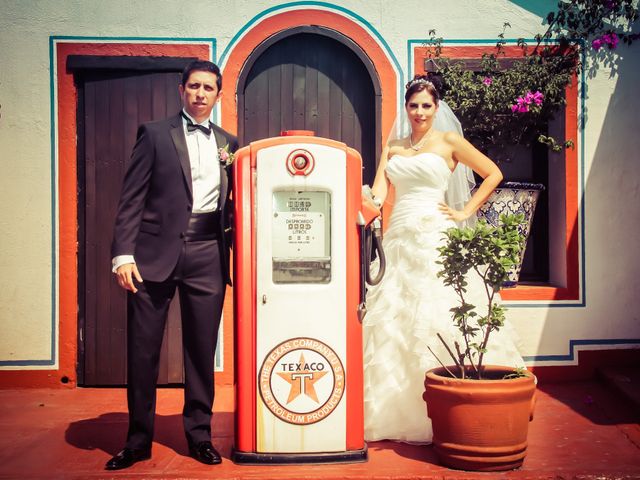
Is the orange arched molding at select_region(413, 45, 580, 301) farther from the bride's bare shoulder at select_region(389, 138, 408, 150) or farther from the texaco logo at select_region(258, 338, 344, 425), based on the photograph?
the texaco logo at select_region(258, 338, 344, 425)

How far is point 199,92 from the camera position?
3996mm

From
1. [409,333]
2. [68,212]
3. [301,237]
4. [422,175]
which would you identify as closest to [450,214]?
[422,175]

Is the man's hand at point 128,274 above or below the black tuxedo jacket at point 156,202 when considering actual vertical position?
below

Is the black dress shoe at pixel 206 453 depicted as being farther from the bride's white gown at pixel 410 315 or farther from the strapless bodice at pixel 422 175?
the strapless bodice at pixel 422 175

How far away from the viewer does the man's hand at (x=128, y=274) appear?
385 centimetres

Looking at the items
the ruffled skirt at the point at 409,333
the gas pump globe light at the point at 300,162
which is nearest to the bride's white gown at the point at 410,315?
the ruffled skirt at the point at 409,333

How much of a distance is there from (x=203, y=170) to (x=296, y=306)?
93 cm

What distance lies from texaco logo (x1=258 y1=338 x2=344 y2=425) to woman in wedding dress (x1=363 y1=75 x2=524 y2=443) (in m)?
0.61

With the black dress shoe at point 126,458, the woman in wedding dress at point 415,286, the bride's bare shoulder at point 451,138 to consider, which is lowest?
the black dress shoe at point 126,458

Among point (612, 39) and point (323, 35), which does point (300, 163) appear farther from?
point (612, 39)

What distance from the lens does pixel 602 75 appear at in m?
6.18

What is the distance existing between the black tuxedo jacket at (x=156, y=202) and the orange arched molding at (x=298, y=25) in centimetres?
214

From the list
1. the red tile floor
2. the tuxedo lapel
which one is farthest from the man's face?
the red tile floor

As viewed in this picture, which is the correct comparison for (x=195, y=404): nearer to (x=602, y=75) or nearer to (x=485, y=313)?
(x=485, y=313)
